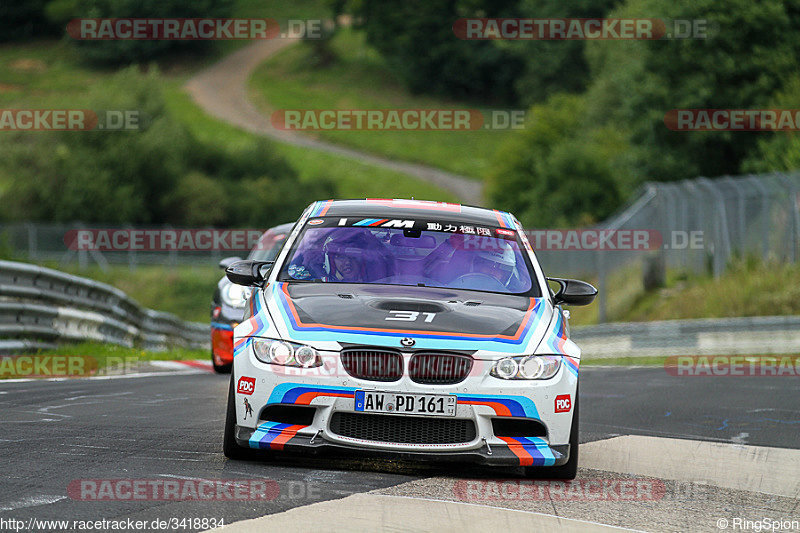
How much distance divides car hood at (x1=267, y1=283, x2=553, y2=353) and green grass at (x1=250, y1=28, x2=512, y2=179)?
75.5 m

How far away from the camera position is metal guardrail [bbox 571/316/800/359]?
20.8 metres

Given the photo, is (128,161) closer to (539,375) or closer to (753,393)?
(753,393)

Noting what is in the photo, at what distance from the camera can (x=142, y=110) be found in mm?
61875

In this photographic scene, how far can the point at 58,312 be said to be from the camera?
1597 centimetres

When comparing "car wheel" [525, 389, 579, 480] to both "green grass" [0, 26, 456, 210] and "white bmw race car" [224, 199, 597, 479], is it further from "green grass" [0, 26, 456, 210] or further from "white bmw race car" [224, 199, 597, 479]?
"green grass" [0, 26, 456, 210]

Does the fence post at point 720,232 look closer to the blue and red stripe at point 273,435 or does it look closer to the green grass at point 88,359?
the green grass at point 88,359

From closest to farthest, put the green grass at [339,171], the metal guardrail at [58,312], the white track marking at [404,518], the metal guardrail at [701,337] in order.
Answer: the white track marking at [404,518] → the metal guardrail at [58,312] → the metal guardrail at [701,337] → the green grass at [339,171]

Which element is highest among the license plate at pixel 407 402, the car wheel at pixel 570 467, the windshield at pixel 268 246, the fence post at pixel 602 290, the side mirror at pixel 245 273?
Result: the side mirror at pixel 245 273

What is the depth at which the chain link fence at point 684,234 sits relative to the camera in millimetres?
24797

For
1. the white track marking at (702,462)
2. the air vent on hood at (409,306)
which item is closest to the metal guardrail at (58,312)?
the white track marking at (702,462)

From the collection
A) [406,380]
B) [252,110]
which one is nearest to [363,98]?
[252,110]

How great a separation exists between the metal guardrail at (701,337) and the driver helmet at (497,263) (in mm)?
13151

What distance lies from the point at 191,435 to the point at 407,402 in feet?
7.10

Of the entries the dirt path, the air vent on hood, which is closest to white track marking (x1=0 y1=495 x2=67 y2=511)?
the air vent on hood
